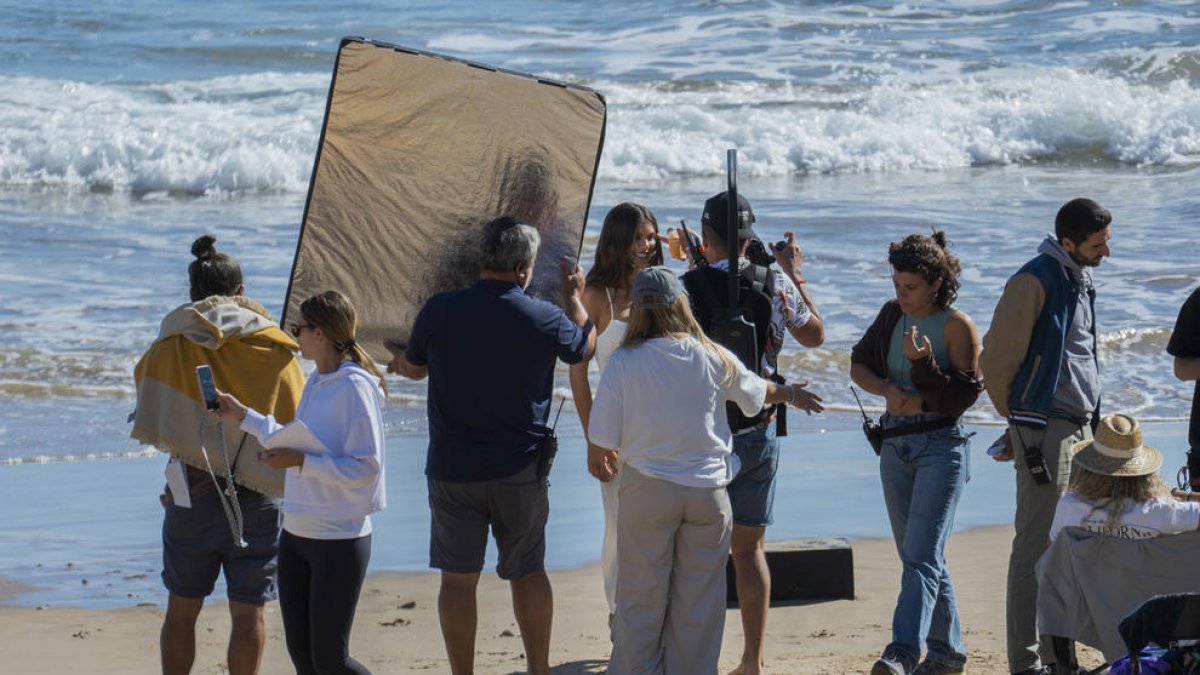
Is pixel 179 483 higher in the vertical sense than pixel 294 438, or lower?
lower

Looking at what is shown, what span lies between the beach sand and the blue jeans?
46 cm

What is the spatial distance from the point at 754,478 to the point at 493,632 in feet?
4.61

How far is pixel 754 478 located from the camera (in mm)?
5699

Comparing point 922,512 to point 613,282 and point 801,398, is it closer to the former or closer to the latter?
point 801,398

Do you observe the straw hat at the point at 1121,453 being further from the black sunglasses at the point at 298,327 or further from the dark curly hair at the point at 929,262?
the black sunglasses at the point at 298,327

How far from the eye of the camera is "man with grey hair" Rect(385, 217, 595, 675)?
17.1 ft

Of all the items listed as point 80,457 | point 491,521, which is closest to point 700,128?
point 80,457

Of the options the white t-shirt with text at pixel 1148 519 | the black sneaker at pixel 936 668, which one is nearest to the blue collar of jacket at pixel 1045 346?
the white t-shirt with text at pixel 1148 519

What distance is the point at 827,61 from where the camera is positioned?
27531mm

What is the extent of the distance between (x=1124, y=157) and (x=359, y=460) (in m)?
20.6

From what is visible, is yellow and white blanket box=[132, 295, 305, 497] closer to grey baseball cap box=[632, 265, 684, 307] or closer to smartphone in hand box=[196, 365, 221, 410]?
smartphone in hand box=[196, 365, 221, 410]

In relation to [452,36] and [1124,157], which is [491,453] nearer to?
[1124,157]

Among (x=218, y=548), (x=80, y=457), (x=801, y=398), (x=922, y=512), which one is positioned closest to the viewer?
(x=218, y=548)

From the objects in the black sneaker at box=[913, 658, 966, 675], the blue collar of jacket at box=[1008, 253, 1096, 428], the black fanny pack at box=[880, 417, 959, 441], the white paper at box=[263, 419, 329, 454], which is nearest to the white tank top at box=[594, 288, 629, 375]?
the black fanny pack at box=[880, 417, 959, 441]
